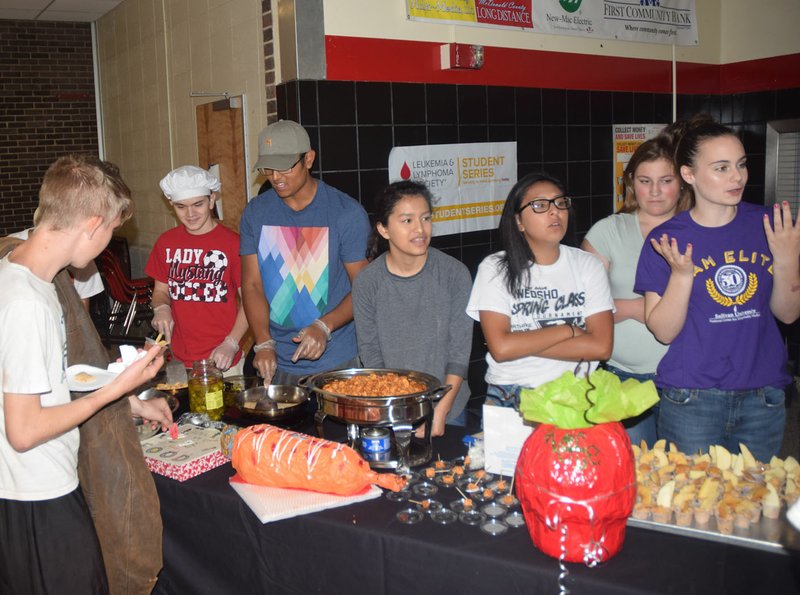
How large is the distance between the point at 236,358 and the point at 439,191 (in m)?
1.75

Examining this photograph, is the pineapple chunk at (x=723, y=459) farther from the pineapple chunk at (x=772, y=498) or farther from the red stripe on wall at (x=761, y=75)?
the red stripe on wall at (x=761, y=75)

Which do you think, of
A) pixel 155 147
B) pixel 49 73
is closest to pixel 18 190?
pixel 49 73

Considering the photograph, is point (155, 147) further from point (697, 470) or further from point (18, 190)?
point (697, 470)

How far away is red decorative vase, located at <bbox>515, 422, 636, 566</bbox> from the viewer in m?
1.63

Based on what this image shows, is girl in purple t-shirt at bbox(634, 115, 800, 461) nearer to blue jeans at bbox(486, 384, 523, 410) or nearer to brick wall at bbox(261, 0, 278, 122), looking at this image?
blue jeans at bbox(486, 384, 523, 410)

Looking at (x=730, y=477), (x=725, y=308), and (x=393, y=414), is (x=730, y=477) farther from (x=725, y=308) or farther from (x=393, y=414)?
(x=393, y=414)

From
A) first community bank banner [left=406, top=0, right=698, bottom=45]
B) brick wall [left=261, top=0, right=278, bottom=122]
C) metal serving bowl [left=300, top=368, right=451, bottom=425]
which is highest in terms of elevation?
first community bank banner [left=406, top=0, right=698, bottom=45]

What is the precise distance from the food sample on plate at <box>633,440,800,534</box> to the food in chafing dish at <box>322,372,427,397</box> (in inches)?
27.6

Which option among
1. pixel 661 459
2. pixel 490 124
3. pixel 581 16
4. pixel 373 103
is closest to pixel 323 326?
pixel 661 459

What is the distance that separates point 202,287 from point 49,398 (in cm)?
172

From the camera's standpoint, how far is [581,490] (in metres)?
1.62

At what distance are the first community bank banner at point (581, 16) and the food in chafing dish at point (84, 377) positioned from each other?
3167mm

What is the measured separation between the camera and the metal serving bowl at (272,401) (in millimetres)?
2586

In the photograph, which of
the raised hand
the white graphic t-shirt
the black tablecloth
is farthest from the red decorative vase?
the white graphic t-shirt
